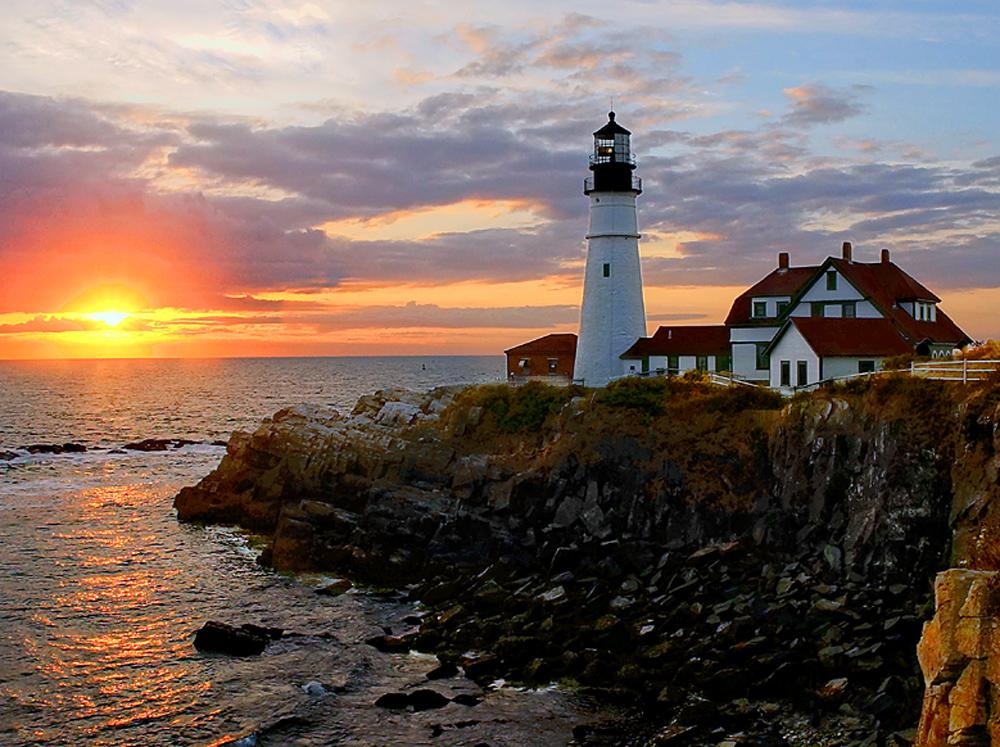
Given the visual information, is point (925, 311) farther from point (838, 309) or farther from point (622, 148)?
point (622, 148)

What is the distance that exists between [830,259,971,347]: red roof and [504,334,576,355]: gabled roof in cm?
1542

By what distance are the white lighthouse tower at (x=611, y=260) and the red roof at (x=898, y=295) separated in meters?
9.89

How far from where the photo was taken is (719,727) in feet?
63.7

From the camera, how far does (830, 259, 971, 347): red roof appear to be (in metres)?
42.4

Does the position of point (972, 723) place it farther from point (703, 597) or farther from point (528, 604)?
point (528, 604)

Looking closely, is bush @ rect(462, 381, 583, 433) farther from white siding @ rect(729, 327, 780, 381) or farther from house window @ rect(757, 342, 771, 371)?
house window @ rect(757, 342, 771, 371)

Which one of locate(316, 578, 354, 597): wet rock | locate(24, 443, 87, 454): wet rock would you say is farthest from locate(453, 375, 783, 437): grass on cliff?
locate(24, 443, 87, 454): wet rock

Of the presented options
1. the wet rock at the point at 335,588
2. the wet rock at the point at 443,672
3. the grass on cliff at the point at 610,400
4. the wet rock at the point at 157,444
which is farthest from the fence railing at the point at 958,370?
the wet rock at the point at 157,444

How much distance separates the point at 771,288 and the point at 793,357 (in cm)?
795

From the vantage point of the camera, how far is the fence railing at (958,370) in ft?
90.8

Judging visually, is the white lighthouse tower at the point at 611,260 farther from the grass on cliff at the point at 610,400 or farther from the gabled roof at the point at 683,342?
the grass on cliff at the point at 610,400

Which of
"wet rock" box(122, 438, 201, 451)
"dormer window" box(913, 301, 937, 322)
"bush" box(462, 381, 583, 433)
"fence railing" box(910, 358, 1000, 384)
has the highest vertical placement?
"dormer window" box(913, 301, 937, 322)

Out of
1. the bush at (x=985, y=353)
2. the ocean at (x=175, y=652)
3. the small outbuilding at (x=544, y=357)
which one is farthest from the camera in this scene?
the small outbuilding at (x=544, y=357)

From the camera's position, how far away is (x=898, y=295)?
44.4 metres
